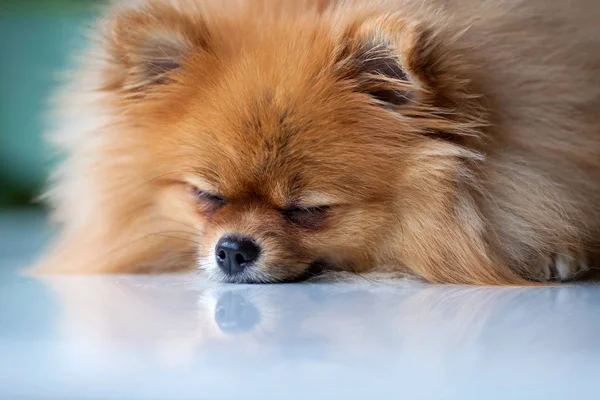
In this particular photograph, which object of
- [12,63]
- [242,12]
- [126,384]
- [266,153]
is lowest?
[126,384]

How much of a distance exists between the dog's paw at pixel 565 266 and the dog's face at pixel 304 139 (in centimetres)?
38

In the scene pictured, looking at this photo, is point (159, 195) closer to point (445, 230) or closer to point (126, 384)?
point (445, 230)

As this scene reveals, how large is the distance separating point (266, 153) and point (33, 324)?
69cm

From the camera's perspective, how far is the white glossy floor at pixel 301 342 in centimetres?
103

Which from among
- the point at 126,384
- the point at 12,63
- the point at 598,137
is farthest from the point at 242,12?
the point at 12,63

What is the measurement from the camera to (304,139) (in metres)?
1.87

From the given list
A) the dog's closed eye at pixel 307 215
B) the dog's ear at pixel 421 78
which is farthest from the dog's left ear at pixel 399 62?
the dog's closed eye at pixel 307 215

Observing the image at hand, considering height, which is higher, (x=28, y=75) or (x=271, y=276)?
(x=28, y=75)

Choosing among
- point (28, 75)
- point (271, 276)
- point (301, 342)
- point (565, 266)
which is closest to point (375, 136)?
point (271, 276)

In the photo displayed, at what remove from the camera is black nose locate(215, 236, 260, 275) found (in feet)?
6.15

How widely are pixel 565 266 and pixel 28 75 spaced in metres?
3.59

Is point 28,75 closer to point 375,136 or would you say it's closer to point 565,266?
point 375,136

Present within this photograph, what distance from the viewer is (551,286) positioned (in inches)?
73.4

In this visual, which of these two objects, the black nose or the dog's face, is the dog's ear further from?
the black nose
